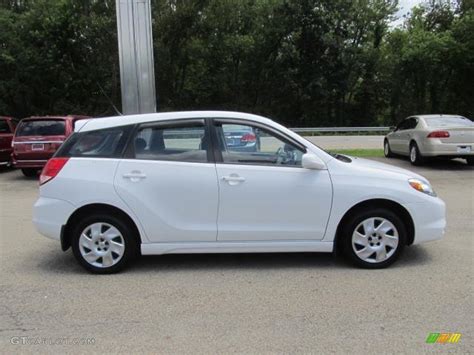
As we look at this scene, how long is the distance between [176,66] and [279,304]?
34.0 metres

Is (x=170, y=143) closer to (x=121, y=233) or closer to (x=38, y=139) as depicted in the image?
(x=121, y=233)

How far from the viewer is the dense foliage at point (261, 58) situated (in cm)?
3388

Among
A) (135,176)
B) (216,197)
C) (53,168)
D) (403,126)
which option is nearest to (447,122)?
(403,126)

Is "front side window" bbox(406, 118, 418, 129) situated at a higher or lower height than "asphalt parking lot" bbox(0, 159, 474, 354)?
higher

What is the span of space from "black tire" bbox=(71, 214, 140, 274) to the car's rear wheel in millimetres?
10668

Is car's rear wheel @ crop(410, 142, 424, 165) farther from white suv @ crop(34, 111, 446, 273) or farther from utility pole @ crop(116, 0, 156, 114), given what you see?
white suv @ crop(34, 111, 446, 273)

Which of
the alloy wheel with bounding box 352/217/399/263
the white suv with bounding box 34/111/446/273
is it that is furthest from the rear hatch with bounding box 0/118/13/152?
the alloy wheel with bounding box 352/217/399/263

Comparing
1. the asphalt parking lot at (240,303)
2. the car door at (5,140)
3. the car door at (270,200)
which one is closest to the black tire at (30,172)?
the car door at (5,140)

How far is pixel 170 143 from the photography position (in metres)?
5.48

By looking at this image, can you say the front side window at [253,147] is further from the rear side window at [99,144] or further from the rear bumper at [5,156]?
the rear bumper at [5,156]

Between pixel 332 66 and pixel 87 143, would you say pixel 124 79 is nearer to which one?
pixel 87 143

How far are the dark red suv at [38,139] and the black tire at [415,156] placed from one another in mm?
9297

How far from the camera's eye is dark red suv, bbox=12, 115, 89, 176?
12727mm

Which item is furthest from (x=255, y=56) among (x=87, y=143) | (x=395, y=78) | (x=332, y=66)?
(x=87, y=143)
